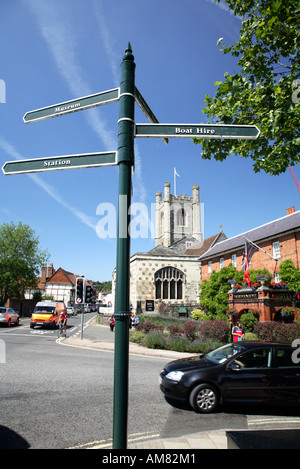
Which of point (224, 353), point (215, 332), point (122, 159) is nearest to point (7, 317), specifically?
point (215, 332)

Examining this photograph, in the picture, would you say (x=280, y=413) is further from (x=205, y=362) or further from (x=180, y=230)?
(x=180, y=230)

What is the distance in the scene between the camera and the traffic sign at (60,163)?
2.92 m

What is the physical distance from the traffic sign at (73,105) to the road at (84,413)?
4593mm

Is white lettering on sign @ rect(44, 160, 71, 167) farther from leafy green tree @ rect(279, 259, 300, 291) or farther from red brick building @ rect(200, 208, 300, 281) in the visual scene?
red brick building @ rect(200, 208, 300, 281)

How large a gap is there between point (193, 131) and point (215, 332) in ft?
57.0

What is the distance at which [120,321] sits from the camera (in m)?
2.58

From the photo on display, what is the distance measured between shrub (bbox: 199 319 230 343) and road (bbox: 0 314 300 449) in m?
9.40

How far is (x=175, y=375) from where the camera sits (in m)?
7.09

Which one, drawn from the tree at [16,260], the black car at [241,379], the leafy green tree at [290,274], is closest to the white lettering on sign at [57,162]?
the black car at [241,379]

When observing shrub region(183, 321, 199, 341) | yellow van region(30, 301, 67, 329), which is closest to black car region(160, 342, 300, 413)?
shrub region(183, 321, 199, 341)

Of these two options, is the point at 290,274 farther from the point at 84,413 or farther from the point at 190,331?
the point at 84,413

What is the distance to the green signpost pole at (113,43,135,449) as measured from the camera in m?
2.46

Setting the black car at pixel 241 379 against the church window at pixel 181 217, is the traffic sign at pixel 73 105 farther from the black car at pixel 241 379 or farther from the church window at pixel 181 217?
the church window at pixel 181 217
